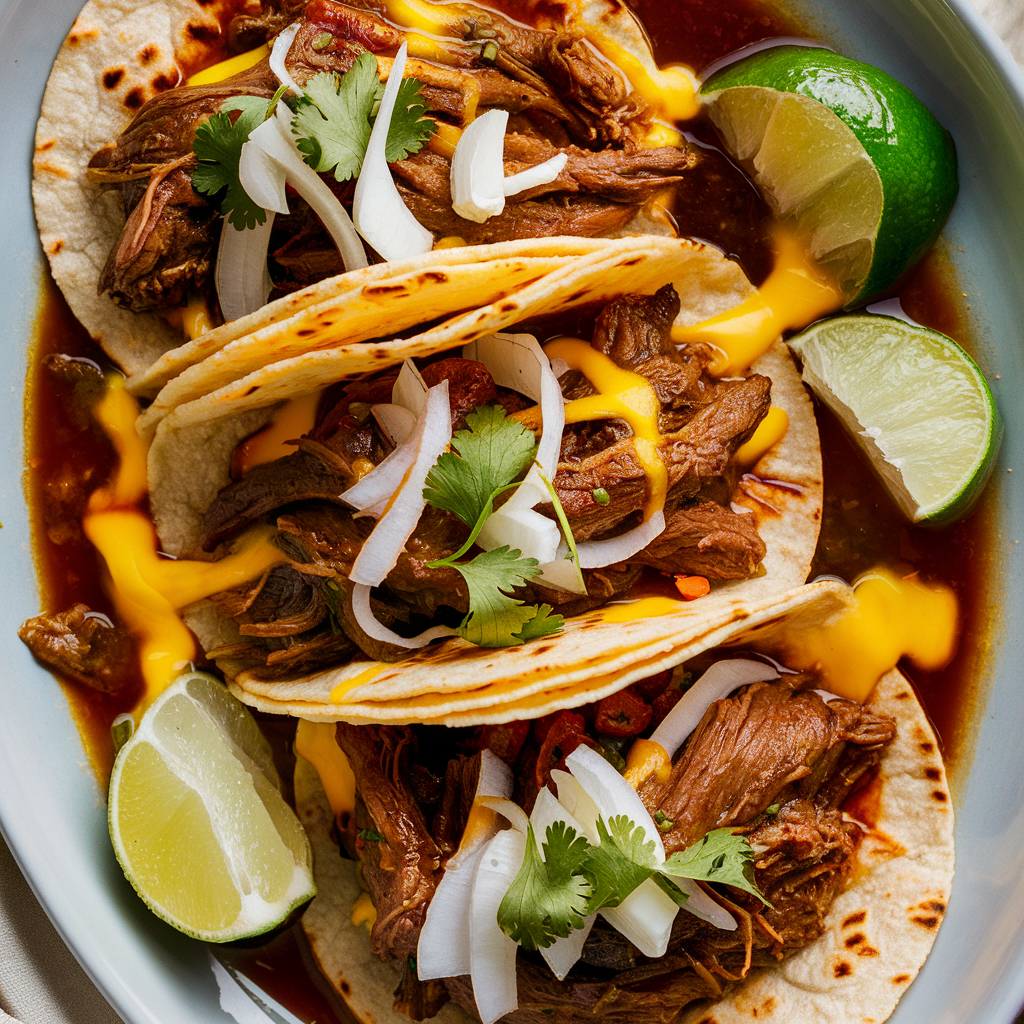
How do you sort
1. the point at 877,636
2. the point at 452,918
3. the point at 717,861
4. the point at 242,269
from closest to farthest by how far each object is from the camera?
1. the point at 717,861
2. the point at 452,918
3. the point at 242,269
4. the point at 877,636

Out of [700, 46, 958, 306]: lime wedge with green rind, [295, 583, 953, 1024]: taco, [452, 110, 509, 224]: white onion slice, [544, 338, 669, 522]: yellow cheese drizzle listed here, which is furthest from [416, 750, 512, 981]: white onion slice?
[700, 46, 958, 306]: lime wedge with green rind

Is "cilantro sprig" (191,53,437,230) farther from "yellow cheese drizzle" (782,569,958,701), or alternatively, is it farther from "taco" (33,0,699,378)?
"yellow cheese drizzle" (782,569,958,701)

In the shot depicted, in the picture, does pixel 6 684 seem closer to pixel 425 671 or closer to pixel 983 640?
pixel 425 671

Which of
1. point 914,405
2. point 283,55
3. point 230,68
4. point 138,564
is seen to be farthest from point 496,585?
point 230,68

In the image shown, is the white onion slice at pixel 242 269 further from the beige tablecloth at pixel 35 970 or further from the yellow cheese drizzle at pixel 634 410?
the beige tablecloth at pixel 35 970

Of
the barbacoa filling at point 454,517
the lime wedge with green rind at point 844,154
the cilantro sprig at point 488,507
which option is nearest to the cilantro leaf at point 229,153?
the barbacoa filling at point 454,517

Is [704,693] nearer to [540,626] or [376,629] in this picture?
[540,626]
